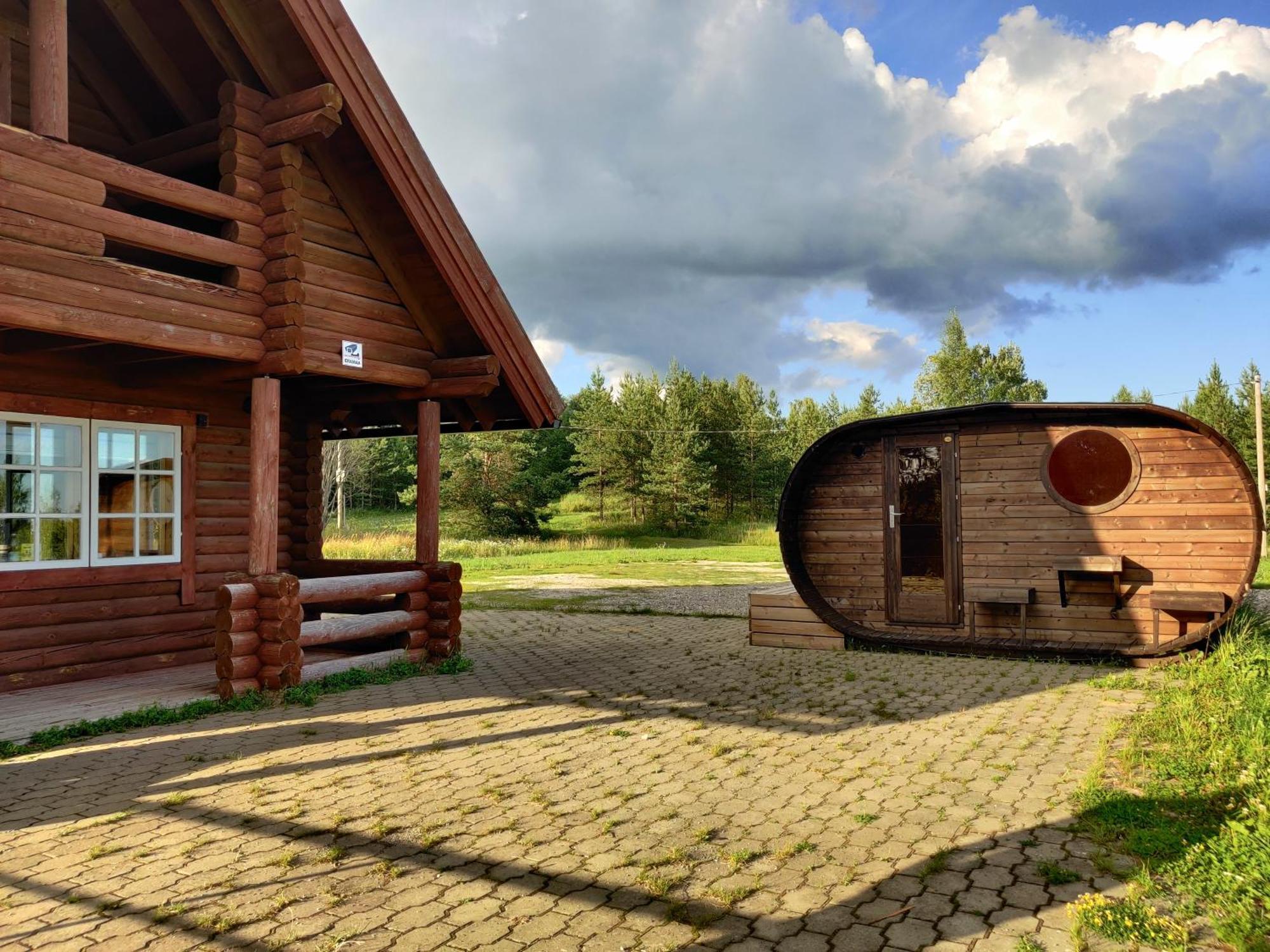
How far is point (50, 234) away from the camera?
6.35 metres

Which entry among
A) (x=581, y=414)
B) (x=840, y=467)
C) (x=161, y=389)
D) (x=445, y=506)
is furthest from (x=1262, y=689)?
(x=581, y=414)

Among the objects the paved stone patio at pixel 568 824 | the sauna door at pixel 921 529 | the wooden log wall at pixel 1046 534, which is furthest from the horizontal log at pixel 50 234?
the sauna door at pixel 921 529

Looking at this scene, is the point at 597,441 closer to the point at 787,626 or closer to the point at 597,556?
the point at 597,556

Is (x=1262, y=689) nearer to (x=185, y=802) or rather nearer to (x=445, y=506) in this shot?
(x=185, y=802)

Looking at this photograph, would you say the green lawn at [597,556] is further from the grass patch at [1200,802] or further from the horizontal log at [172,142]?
the grass patch at [1200,802]

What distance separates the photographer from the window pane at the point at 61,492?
851 cm

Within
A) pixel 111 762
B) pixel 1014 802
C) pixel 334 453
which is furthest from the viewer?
pixel 334 453

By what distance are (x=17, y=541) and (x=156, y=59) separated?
182 inches

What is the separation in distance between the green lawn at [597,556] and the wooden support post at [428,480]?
407 inches

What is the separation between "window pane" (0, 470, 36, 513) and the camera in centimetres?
825

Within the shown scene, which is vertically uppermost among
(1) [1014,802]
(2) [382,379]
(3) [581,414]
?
(3) [581,414]

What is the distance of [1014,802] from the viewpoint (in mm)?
5027

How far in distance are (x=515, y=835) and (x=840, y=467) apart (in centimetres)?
751

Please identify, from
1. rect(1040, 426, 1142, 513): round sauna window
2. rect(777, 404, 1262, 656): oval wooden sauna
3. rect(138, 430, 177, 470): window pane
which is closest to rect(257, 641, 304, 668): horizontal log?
rect(138, 430, 177, 470): window pane
